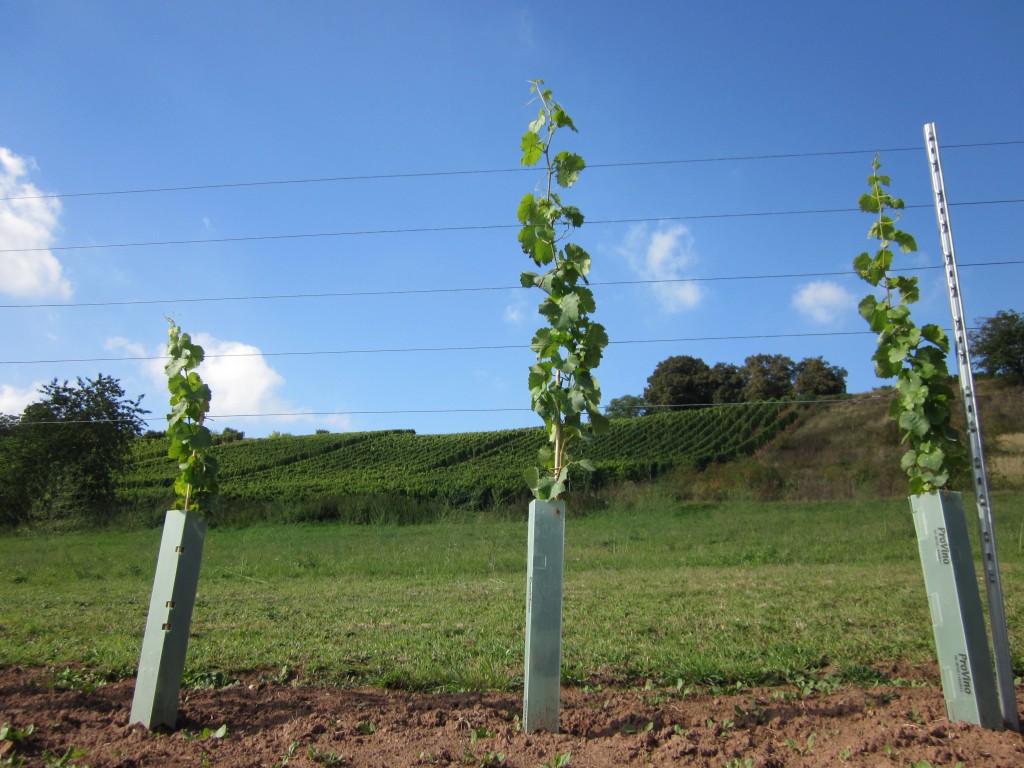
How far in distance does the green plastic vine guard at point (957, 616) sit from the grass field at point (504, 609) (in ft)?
5.69

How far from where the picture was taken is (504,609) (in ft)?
27.8

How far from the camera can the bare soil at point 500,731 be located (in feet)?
10.4

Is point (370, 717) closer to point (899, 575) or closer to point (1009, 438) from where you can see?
point (899, 575)

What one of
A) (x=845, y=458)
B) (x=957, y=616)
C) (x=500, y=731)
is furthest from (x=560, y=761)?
(x=845, y=458)

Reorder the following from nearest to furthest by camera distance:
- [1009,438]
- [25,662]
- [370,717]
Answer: [370,717] < [25,662] < [1009,438]

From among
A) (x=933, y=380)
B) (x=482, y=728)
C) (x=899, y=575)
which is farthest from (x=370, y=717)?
(x=899, y=575)

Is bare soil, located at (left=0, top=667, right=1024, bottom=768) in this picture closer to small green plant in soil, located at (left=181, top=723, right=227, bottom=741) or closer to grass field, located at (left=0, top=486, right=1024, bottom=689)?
small green plant in soil, located at (left=181, top=723, right=227, bottom=741)

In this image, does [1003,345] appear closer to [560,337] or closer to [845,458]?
[845,458]

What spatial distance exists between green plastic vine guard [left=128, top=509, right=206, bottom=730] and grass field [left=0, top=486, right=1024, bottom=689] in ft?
5.33

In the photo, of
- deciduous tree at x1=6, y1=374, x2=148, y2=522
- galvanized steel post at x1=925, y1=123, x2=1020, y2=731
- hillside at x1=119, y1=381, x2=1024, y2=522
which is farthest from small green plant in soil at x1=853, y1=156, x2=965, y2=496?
deciduous tree at x1=6, y1=374, x2=148, y2=522

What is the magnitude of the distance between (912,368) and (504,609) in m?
5.86

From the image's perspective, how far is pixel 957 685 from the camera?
3.40 meters

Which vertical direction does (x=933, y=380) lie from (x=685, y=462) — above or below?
below

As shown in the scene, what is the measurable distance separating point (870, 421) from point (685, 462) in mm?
11071
